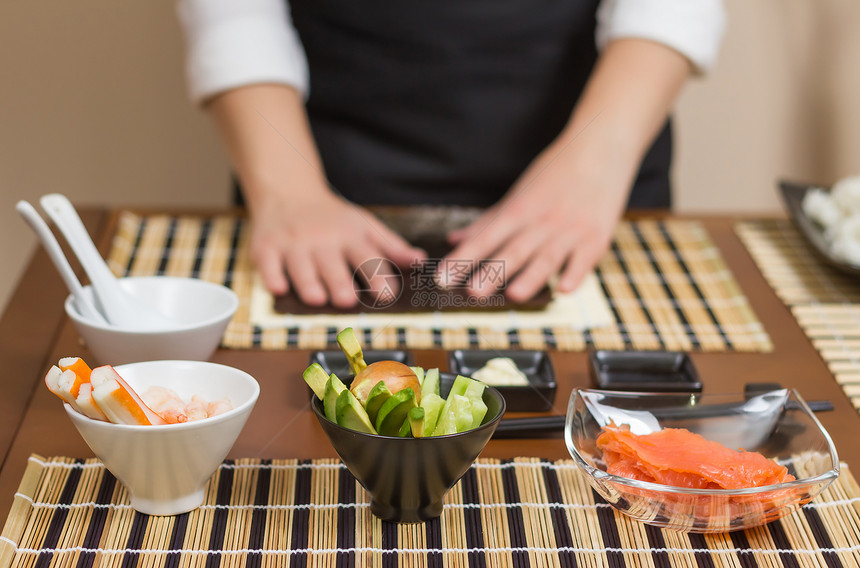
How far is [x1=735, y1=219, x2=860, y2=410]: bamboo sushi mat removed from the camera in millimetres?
887

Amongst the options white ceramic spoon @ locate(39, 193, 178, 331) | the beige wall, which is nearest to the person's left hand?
white ceramic spoon @ locate(39, 193, 178, 331)

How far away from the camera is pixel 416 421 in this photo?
55 cm

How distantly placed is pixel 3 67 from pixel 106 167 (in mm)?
327

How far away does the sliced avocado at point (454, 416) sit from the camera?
57cm

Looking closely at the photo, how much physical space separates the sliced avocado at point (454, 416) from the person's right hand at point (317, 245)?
1.36 feet

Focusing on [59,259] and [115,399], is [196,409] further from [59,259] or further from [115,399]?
[59,259]

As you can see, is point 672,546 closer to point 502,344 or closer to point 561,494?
point 561,494

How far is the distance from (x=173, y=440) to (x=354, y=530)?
0.15 m

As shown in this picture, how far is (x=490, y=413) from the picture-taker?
59 cm

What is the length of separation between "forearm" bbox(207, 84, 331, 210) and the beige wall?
0.88 m

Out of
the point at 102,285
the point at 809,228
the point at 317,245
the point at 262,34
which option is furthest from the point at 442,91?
the point at 102,285

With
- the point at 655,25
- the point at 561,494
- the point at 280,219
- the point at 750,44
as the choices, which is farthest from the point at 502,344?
the point at 750,44

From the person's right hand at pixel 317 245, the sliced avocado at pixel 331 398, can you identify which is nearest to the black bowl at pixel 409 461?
the sliced avocado at pixel 331 398

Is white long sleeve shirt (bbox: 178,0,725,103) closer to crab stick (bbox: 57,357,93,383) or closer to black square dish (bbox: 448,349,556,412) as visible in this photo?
black square dish (bbox: 448,349,556,412)
